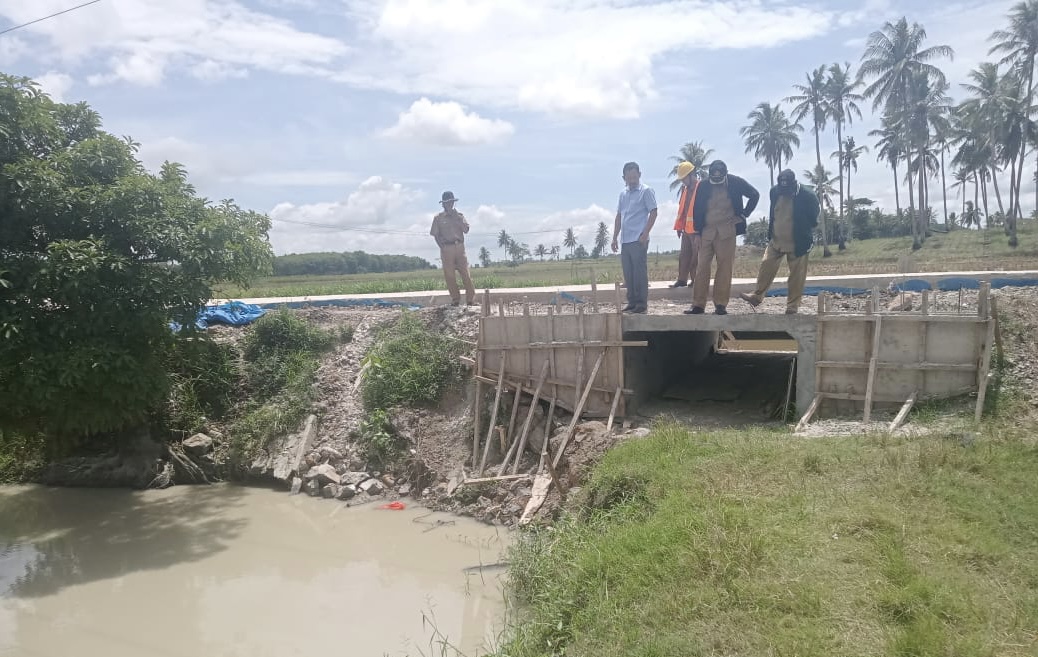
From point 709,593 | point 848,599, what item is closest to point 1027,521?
point 848,599

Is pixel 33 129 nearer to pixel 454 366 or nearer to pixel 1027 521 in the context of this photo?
pixel 454 366

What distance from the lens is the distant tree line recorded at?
2121 inches

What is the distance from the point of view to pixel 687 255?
10.8 metres

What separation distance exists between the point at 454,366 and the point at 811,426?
5.35 meters

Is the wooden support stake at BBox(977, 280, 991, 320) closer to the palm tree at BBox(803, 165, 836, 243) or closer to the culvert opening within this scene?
the culvert opening

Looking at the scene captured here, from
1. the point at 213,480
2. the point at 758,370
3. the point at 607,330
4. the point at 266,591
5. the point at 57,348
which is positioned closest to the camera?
the point at 266,591

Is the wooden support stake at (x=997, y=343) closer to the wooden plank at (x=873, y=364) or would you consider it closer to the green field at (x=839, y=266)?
the wooden plank at (x=873, y=364)

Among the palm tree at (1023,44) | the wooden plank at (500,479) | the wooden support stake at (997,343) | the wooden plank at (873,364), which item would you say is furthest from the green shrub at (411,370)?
the palm tree at (1023,44)

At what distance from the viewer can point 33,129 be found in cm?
847

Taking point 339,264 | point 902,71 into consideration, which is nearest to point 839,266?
point 902,71

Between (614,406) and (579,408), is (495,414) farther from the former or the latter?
(614,406)

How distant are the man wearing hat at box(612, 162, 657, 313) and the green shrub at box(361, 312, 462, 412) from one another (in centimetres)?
305

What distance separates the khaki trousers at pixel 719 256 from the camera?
879cm

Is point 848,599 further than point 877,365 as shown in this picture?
No
